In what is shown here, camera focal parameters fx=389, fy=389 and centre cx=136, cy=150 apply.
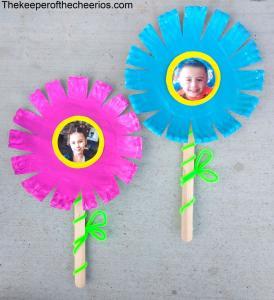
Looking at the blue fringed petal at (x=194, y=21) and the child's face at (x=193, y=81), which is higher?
the blue fringed petal at (x=194, y=21)

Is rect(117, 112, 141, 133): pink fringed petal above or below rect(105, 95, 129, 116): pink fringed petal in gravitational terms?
below

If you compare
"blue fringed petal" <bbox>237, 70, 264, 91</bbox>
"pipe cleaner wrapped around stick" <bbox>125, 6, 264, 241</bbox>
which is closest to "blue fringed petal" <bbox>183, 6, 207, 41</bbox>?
"pipe cleaner wrapped around stick" <bbox>125, 6, 264, 241</bbox>

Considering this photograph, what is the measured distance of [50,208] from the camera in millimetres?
768

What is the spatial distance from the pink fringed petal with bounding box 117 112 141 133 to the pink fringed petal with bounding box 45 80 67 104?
0.37 feet

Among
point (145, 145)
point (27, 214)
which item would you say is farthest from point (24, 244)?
point (145, 145)

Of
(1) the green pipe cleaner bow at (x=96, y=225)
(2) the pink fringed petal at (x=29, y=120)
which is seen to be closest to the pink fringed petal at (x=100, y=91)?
(2) the pink fringed petal at (x=29, y=120)

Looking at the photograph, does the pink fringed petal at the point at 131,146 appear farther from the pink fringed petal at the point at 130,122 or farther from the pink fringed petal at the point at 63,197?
the pink fringed petal at the point at 63,197

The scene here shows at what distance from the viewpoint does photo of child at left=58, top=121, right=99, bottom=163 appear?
72 centimetres

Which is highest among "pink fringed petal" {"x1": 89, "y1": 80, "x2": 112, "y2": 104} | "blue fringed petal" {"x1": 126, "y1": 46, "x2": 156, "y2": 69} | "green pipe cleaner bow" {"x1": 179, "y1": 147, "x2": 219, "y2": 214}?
"blue fringed petal" {"x1": 126, "y1": 46, "x2": 156, "y2": 69}

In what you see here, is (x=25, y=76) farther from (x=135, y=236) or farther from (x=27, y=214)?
(x=135, y=236)

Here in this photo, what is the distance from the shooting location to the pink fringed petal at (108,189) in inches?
28.7

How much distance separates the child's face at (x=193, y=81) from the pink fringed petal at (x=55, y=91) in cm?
22

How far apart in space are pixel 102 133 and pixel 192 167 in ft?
0.58

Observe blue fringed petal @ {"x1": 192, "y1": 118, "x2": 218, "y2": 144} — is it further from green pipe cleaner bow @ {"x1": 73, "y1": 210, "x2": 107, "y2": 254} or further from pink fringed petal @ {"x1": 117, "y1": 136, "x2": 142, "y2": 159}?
green pipe cleaner bow @ {"x1": 73, "y1": 210, "x2": 107, "y2": 254}
